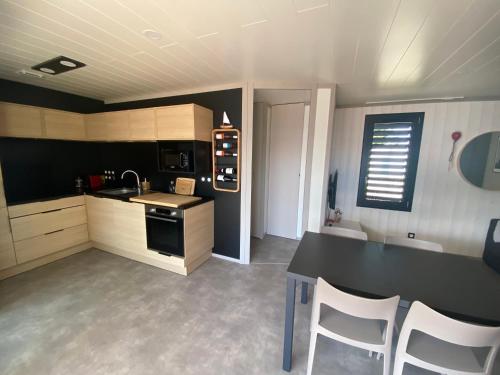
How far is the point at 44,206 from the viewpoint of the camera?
2.74 meters

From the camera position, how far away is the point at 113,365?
151 centimetres

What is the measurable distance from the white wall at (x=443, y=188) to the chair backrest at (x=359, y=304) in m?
2.77

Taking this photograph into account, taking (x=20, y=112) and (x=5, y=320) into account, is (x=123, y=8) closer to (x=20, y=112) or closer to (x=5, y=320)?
(x=20, y=112)

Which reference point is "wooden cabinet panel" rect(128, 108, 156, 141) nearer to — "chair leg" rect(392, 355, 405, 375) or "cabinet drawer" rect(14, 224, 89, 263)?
"cabinet drawer" rect(14, 224, 89, 263)

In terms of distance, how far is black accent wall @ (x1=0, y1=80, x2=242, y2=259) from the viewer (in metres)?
2.75

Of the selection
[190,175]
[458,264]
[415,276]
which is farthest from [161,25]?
[458,264]

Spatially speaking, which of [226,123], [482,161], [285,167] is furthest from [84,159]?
[482,161]

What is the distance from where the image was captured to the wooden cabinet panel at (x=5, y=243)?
2410mm

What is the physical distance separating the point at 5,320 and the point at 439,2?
4.12 m

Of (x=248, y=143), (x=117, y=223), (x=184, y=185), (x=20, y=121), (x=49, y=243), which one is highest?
(x=20, y=121)

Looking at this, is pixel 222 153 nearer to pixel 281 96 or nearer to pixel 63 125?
pixel 281 96

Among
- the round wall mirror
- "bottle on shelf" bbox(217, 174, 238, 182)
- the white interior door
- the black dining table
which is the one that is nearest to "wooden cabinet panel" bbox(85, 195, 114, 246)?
"bottle on shelf" bbox(217, 174, 238, 182)

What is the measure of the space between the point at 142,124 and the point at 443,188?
4.54 meters

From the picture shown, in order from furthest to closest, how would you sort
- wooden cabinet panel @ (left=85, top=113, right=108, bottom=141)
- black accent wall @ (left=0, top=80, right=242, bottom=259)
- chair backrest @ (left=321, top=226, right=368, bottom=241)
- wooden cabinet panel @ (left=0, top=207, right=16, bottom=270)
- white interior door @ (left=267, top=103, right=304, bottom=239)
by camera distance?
white interior door @ (left=267, top=103, right=304, bottom=239) < wooden cabinet panel @ (left=85, top=113, right=108, bottom=141) < black accent wall @ (left=0, top=80, right=242, bottom=259) < wooden cabinet panel @ (left=0, top=207, right=16, bottom=270) < chair backrest @ (left=321, top=226, right=368, bottom=241)
